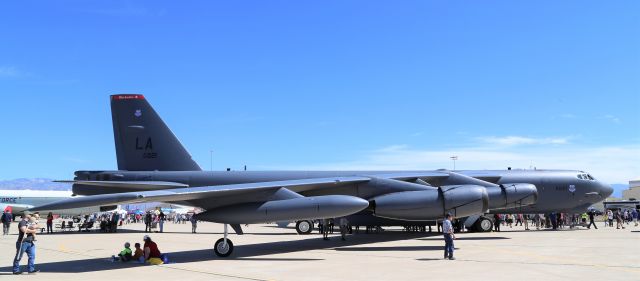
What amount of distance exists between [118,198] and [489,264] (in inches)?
334

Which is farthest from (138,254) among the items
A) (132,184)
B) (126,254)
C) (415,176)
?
(415,176)

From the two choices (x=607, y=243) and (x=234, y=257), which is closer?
(x=234, y=257)

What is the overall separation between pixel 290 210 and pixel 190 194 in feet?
9.10

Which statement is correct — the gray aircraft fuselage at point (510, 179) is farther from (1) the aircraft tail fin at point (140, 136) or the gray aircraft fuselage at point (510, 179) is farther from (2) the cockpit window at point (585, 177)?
(1) the aircraft tail fin at point (140, 136)

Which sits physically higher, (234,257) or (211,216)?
(211,216)

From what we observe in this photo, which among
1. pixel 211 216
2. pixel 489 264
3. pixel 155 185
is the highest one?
pixel 155 185

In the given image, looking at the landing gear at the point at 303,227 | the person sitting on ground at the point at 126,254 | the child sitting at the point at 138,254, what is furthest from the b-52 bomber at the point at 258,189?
the landing gear at the point at 303,227

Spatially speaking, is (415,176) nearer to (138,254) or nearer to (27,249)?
(138,254)

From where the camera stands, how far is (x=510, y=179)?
22844 millimetres

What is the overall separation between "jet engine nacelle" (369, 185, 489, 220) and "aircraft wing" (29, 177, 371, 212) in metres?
1.56

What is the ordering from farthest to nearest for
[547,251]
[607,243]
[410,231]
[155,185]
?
[410,231], [155,185], [607,243], [547,251]

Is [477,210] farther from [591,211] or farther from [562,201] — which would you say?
[591,211]

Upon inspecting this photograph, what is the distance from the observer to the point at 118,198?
1152 cm

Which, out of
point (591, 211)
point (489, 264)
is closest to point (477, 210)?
point (489, 264)
